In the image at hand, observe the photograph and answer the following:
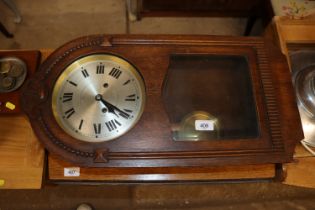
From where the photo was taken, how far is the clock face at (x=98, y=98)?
1.06 meters

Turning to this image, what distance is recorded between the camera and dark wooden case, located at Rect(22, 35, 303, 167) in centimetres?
100

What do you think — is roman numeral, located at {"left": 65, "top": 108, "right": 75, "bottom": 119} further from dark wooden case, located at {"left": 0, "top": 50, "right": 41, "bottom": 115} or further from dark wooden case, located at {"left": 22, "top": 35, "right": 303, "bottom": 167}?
dark wooden case, located at {"left": 0, "top": 50, "right": 41, "bottom": 115}

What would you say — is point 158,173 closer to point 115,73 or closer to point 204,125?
point 204,125

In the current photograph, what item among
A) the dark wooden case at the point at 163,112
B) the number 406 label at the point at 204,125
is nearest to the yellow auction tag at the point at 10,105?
the dark wooden case at the point at 163,112

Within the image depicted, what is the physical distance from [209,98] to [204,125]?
0.13 metres

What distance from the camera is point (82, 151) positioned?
1.00 m

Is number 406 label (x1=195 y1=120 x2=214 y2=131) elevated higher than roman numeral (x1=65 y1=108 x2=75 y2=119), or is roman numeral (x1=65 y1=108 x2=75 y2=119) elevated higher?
roman numeral (x1=65 y1=108 x2=75 y2=119)

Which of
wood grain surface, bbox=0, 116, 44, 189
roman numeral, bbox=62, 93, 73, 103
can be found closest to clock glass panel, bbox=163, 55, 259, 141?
roman numeral, bbox=62, 93, 73, 103

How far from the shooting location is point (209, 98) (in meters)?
1.20

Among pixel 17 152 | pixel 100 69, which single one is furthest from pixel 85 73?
pixel 17 152

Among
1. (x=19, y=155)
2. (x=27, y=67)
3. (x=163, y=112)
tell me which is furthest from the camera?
(x=27, y=67)

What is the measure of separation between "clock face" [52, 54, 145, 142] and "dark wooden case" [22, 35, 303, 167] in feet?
0.09

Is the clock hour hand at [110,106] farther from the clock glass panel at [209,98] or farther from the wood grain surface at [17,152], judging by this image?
the wood grain surface at [17,152]

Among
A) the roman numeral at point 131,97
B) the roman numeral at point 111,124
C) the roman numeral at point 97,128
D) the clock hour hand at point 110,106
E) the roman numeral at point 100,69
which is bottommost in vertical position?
the roman numeral at point 97,128
